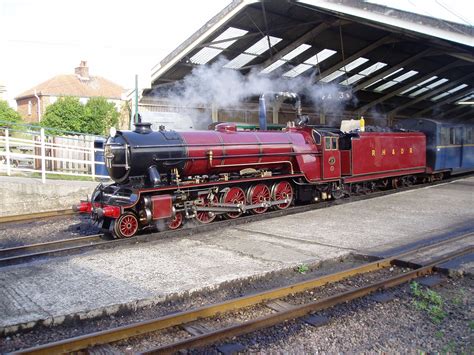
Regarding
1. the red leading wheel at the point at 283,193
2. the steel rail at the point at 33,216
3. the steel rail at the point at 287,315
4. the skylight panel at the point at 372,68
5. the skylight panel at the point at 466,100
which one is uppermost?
the skylight panel at the point at 372,68

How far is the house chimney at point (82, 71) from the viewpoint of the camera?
158 feet

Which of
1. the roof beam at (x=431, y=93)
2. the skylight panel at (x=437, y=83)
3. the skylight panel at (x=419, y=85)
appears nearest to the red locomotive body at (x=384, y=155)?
the skylight panel at (x=419, y=85)

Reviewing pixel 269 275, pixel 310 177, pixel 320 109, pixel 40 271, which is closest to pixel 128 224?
pixel 40 271

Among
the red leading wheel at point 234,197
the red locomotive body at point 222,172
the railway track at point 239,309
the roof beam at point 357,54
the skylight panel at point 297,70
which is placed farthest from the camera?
the skylight panel at point 297,70

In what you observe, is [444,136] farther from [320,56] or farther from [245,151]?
[245,151]

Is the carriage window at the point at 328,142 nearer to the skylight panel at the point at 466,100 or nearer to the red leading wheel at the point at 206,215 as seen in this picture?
the red leading wheel at the point at 206,215

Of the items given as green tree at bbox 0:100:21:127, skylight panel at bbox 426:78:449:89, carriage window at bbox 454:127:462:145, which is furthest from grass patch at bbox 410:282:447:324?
green tree at bbox 0:100:21:127

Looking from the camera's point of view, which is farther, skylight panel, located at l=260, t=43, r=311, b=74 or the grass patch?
skylight panel, located at l=260, t=43, r=311, b=74

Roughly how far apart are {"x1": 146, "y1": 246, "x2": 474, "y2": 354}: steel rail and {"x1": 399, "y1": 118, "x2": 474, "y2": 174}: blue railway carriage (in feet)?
40.1

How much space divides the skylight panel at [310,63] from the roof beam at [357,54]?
682 mm

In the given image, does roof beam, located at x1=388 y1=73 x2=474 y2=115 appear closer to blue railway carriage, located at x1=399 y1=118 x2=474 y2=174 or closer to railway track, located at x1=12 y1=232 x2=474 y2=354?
blue railway carriage, located at x1=399 y1=118 x2=474 y2=174

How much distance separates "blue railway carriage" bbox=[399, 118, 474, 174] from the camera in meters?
17.4

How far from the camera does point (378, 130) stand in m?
15.3

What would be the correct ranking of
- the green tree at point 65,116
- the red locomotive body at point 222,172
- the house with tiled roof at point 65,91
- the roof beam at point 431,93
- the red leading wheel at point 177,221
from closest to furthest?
1. the red locomotive body at point 222,172
2. the red leading wheel at point 177,221
3. the roof beam at point 431,93
4. the green tree at point 65,116
5. the house with tiled roof at point 65,91
